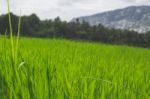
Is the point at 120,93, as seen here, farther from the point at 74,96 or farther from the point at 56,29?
the point at 56,29

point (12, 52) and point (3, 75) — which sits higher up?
point (12, 52)

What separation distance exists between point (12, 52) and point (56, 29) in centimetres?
2594

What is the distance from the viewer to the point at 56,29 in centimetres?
2705

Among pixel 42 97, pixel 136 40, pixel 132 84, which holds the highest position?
pixel 42 97

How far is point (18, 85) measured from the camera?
117 centimetres

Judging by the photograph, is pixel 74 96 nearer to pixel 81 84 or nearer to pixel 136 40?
pixel 81 84

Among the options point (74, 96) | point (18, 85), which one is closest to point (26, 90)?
point (18, 85)

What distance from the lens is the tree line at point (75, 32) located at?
79.8 feet

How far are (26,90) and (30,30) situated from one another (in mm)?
22543

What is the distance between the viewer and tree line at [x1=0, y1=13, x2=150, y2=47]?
2432cm

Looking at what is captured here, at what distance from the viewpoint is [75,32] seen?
29.2m

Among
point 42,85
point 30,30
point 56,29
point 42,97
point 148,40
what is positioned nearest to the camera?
point 42,97

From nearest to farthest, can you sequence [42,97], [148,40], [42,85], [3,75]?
[42,97], [42,85], [3,75], [148,40]

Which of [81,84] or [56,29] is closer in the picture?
[81,84]
